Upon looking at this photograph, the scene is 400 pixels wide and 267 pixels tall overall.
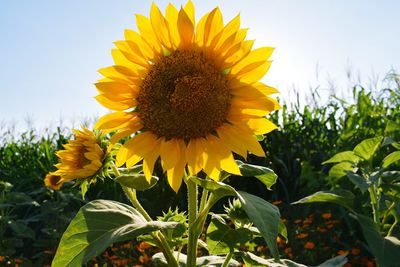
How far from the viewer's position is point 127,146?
1.40 m

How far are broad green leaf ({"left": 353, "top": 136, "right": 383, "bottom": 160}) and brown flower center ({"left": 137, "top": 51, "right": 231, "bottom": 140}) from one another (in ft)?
3.00

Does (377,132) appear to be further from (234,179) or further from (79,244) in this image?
(79,244)

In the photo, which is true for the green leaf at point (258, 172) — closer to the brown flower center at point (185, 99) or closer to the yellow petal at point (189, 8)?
the brown flower center at point (185, 99)

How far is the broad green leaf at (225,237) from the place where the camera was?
146 cm

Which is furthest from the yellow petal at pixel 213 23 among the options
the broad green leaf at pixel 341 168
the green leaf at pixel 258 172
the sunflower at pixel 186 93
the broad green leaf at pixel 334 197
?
the broad green leaf at pixel 341 168

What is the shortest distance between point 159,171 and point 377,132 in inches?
71.5

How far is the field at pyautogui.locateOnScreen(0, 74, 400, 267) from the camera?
3.36m

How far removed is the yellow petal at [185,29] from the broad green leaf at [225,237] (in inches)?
19.6

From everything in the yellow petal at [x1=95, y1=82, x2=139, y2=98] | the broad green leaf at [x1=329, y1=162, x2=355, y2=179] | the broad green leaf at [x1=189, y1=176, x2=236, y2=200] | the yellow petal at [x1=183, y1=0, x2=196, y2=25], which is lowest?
the broad green leaf at [x1=329, y1=162, x2=355, y2=179]

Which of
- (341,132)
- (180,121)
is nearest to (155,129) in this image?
(180,121)

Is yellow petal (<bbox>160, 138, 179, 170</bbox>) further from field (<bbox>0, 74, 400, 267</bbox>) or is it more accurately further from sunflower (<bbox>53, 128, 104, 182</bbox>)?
field (<bbox>0, 74, 400, 267</bbox>)

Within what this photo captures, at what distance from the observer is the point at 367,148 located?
83.7 inches

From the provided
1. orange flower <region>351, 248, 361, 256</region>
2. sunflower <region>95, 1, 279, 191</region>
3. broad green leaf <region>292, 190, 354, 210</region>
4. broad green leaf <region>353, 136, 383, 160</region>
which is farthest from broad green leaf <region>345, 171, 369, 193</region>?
orange flower <region>351, 248, 361, 256</region>

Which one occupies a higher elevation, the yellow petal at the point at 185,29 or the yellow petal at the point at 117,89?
the yellow petal at the point at 185,29
